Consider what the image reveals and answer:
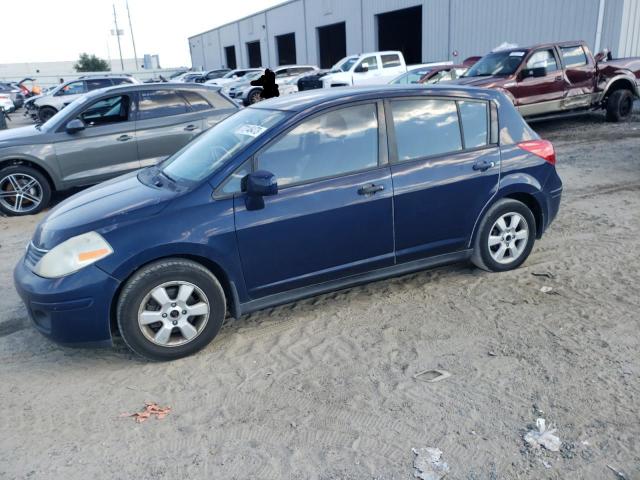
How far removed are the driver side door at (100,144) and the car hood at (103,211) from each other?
3884 millimetres

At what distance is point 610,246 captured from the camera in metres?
5.50

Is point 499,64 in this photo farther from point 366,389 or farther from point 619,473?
point 619,473

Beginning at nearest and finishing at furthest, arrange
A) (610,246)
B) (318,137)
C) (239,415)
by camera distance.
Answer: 1. (239,415)
2. (318,137)
3. (610,246)

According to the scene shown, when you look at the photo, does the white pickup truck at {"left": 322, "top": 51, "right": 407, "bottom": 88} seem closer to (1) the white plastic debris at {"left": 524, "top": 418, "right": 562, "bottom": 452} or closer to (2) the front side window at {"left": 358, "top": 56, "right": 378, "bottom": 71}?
(2) the front side window at {"left": 358, "top": 56, "right": 378, "bottom": 71}

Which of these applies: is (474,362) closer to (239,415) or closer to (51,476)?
(239,415)

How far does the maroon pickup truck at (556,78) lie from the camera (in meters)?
11.5

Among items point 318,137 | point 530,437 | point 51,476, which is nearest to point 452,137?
point 318,137

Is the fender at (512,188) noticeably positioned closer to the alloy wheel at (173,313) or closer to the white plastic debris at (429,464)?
the white plastic debris at (429,464)

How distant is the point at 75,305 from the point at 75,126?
505cm

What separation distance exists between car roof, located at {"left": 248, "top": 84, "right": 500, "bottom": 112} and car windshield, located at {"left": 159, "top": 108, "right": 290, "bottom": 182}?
137mm

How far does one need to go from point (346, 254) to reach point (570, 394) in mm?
1774

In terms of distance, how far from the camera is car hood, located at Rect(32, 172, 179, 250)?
3.59 meters

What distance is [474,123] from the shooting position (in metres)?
4.59

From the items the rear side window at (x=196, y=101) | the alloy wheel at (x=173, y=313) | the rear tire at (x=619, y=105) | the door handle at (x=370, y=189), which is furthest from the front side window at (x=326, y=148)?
the rear tire at (x=619, y=105)
